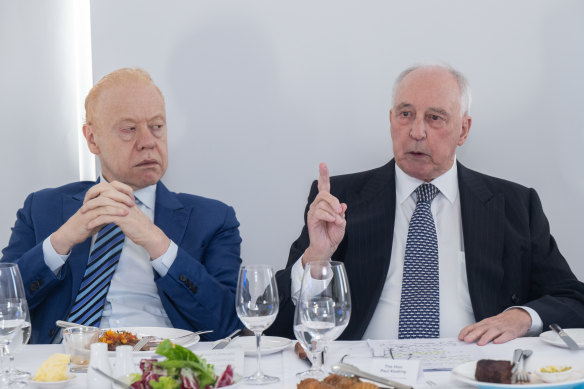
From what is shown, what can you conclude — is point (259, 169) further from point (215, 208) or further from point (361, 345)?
point (361, 345)

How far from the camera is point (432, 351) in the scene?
178cm

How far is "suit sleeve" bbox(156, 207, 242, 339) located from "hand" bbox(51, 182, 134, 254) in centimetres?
26

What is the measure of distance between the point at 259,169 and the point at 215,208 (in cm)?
49

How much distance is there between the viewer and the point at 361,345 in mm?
1898

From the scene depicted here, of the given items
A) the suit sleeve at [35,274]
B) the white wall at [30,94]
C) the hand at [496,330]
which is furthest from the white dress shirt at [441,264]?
the white wall at [30,94]

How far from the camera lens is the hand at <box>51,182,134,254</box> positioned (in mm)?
2312

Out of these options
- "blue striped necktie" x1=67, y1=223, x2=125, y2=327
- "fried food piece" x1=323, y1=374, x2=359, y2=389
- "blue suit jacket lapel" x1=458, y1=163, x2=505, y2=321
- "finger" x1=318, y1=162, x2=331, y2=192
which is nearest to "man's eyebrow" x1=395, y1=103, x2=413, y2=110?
→ "blue suit jacket lapel" x1=458, y1=163, x2=505, y2=321

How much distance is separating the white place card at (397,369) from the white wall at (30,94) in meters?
2.19

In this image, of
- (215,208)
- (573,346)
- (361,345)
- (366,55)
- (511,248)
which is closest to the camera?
(573,346)

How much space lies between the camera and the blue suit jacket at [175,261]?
7.70 ft

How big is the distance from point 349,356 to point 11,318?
0.81m

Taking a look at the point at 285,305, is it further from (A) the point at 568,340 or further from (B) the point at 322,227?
(A) the point at 568,340

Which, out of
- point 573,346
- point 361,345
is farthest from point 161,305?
point 573,346

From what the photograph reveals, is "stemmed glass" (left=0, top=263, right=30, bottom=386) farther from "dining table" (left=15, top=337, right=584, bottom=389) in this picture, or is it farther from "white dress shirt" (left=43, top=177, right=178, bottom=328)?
"white dress shirt" (left=43, top=177, right=178, bottom=328)
